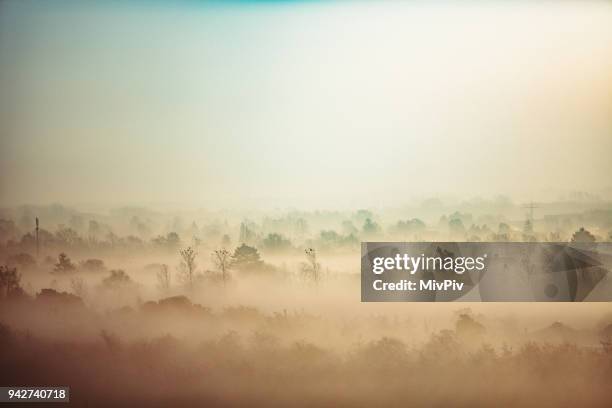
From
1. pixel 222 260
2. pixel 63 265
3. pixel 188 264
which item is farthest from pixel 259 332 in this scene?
pixel 63 265

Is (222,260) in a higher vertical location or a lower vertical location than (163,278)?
higher

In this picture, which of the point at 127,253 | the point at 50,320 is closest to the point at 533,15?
the point at 127,253

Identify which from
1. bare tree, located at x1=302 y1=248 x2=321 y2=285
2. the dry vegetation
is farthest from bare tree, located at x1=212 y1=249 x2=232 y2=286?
bare tree, located at x1=302 y1=248 x2=321 y2=285

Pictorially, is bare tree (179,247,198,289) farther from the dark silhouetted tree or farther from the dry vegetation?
the dark silhouetted tree

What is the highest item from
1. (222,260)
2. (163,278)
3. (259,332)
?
(222,260)

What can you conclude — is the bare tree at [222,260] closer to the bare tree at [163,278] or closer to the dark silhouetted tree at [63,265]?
the bare tree at [163,278]

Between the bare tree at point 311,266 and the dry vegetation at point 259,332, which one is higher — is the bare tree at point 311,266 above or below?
above

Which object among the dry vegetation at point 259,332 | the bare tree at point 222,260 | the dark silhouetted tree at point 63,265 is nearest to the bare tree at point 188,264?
the dry vegetation at point 259,332

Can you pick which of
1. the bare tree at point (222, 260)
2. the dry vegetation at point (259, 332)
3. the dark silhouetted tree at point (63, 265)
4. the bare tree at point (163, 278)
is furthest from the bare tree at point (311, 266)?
the dark silhouetted tree at point (63, 265)

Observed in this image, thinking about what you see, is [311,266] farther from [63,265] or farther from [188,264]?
[63,265]
